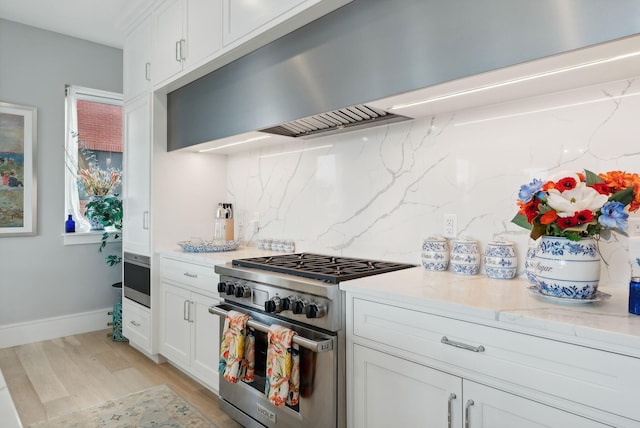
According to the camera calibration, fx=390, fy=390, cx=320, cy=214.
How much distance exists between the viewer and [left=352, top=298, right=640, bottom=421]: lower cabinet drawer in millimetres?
928

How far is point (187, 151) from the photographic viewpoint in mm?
3145

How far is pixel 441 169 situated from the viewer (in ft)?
6.11

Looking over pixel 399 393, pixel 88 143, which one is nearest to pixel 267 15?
pixel 399 393

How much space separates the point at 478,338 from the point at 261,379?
114 cm

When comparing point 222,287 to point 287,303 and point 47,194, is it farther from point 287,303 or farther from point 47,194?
point 47,194

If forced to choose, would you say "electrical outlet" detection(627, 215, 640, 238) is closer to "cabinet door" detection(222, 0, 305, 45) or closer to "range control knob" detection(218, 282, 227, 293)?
"cabinet door" detection(222, 0, 305, 45)

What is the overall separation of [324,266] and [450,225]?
2.06 ft

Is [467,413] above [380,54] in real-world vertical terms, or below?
below

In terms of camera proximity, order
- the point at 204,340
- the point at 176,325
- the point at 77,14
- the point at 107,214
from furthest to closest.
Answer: the point at 107,214, the point at 77,14, the point at 176,325, the point at 204,340

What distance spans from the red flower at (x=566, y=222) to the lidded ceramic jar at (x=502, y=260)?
1.40 feet

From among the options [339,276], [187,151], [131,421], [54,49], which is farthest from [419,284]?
[54,49]

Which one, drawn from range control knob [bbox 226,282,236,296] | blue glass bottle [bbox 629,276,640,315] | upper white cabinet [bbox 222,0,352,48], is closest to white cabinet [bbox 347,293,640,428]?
blue glass bottle [bbox 629,276,640,315]

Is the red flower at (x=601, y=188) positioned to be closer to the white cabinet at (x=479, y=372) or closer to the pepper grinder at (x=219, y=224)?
the white cabinet at (x=479, y=372)

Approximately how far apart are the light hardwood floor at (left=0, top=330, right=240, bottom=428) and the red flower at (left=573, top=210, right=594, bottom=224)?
6.59ft
